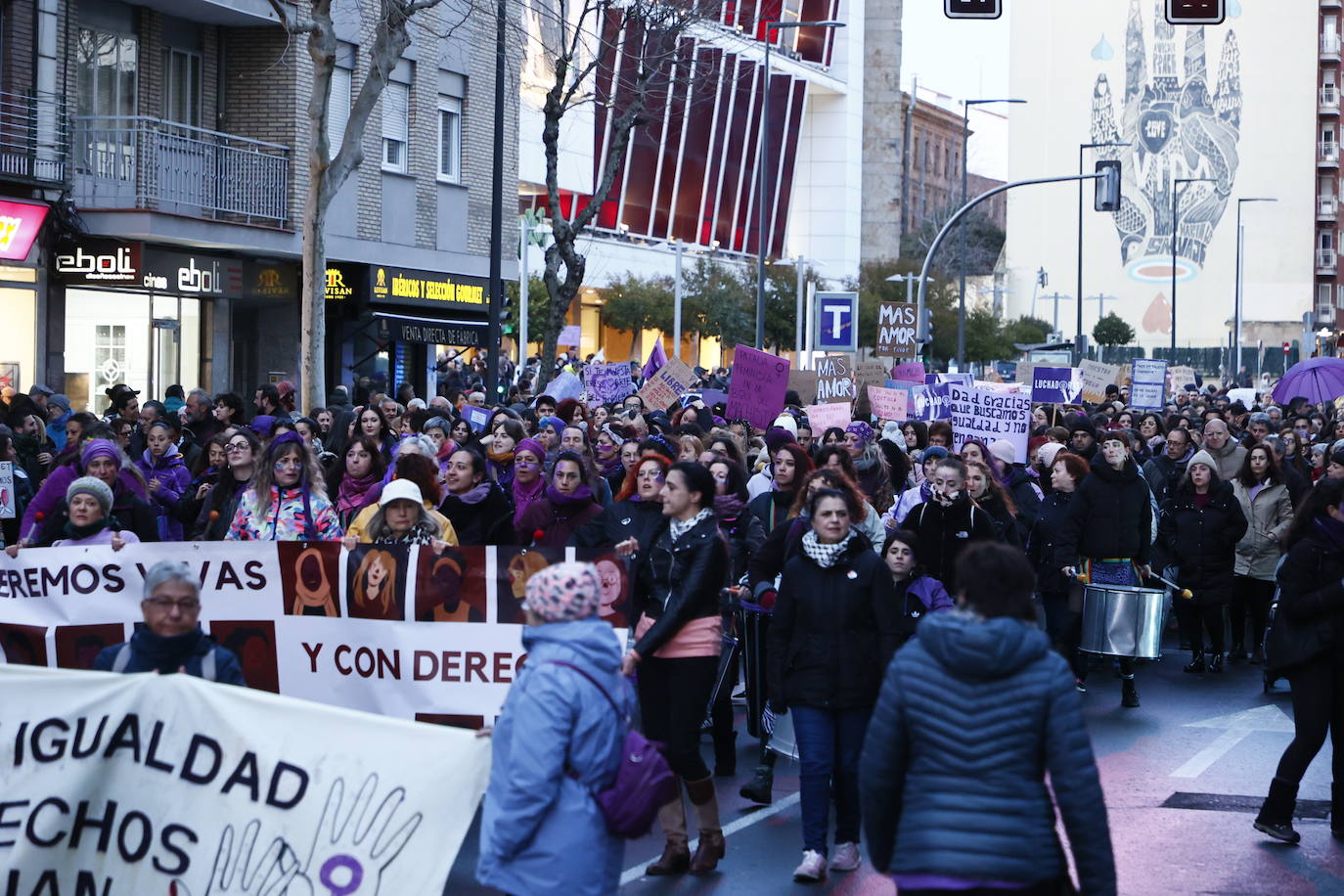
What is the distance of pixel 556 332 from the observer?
25.8 meters

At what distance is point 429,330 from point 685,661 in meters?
23.1

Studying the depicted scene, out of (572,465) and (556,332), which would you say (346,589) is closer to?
(572,465)

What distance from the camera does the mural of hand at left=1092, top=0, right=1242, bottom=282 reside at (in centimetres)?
9819

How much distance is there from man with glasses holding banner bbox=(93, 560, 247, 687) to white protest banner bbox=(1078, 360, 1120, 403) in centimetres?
2671

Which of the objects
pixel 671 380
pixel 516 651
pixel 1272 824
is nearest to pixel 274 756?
pixel 516 651

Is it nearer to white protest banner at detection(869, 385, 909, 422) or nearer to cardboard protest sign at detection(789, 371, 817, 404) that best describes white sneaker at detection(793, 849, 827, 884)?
white protest banner at detection(869, 385, 909, 422)

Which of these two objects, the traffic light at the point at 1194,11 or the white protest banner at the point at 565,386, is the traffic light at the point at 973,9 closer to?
the traffic light at the point at 1194,11

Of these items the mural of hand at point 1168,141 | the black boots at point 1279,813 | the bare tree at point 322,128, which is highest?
the mural of hand at point 1168,141

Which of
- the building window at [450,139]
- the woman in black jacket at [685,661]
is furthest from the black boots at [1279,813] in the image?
the building window at [450,139]

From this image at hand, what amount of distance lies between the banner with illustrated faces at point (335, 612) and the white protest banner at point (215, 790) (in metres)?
2.19

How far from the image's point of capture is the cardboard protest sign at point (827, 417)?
1792 centimetres

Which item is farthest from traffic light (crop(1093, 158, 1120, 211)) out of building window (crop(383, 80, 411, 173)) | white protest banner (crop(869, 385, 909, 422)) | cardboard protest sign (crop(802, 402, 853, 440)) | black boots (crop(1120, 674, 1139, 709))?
black boots (crop(1120, 674, 1139, 709))

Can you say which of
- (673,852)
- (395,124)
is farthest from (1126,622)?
(395,124)

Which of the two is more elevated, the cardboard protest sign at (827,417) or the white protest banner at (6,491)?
the cardboard protest sign at (827,417)
